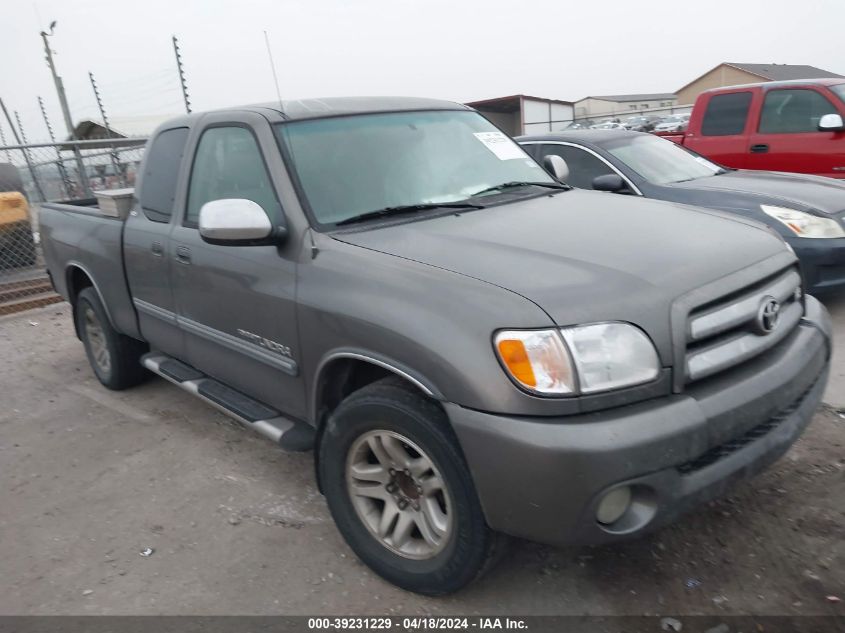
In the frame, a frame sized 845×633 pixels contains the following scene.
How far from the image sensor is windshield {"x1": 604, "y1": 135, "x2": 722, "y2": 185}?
6000 millimetres

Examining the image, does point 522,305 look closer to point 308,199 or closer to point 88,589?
point 308,199

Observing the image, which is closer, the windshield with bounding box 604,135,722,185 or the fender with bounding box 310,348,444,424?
the fender with bounding box 310,348,444,424

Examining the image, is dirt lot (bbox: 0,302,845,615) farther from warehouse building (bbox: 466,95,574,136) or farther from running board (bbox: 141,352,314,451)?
warehouse building (bbox: 466,95,574,136)

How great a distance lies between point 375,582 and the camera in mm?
2668

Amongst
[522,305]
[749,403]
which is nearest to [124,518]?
[522,305]

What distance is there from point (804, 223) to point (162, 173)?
178 inches

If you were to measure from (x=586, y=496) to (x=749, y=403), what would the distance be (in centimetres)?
66

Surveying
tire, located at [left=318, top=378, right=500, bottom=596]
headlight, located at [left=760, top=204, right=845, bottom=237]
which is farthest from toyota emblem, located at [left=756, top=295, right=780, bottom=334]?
headlight, located at [left=760, top=204, right=845, bottom=237]

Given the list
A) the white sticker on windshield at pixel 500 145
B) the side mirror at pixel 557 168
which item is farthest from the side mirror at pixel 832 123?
the white sticker on windshield at pixel 500 145

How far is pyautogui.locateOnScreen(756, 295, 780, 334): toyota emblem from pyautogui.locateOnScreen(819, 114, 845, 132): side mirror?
5730 mm

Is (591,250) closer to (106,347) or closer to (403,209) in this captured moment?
(403,209)

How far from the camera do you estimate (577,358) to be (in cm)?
205

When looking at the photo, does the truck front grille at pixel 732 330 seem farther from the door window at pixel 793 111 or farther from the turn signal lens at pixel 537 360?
the door window at pixel 793 111

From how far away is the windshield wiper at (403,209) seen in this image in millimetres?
2881
